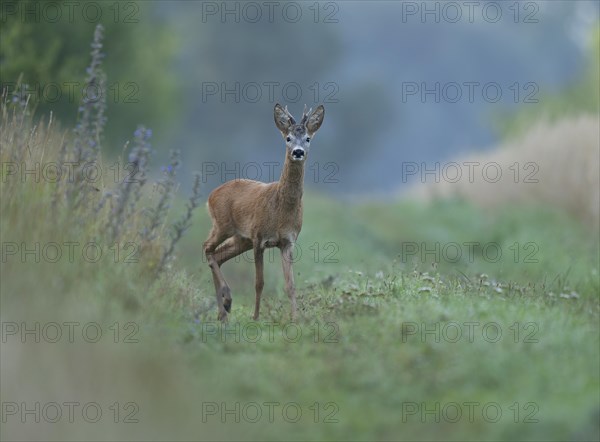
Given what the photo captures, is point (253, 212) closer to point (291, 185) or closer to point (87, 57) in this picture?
point (291, 185)

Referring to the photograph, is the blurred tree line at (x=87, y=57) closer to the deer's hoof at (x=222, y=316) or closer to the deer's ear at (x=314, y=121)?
the deer's hoof at (x=222, y=316)

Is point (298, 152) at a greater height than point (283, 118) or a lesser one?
lesser

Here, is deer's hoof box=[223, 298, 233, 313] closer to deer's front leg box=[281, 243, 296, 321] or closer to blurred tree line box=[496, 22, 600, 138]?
deer's front leg box=[281, 243, 296, 321]

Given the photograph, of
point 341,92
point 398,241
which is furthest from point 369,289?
point 341,92

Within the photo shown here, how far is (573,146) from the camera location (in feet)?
80.9

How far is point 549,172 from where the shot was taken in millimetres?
25766

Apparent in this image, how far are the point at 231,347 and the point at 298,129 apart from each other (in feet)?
8.42

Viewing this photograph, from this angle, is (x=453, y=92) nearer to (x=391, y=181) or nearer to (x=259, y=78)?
(x=391, y=181)

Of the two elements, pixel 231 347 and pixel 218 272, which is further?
pixel 218 272

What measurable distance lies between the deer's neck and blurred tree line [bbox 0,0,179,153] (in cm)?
1177

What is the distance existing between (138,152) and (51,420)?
360 cm

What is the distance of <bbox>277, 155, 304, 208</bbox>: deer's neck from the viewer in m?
10.7

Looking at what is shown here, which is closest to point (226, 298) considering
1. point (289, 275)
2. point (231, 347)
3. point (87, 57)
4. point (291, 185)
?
point (289, 275)

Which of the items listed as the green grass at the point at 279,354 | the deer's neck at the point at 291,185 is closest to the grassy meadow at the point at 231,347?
the green grass at the point at 279,354
